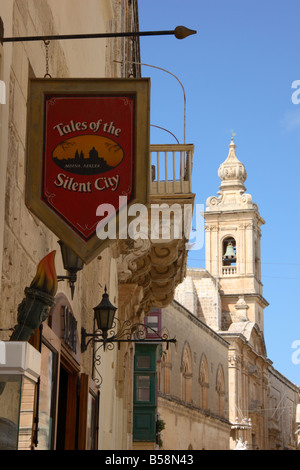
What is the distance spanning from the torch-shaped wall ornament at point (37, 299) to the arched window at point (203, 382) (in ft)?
132

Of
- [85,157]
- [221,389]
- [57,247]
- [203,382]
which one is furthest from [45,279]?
[221,389]

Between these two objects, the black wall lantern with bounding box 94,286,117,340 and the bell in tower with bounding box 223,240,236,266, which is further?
the bell in tower with bounding box 223,240,236,266

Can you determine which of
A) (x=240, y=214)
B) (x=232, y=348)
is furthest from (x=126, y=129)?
(x=240, y=214)

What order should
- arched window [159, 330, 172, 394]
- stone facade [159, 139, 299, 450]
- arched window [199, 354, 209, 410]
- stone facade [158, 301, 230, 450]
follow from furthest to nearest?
stone facade [159, 139, 299, 450] < arched window [199, 354, 209, 410] < arched window [159, 330, 172, 394] < stone facade [158, 301, 230, 450]

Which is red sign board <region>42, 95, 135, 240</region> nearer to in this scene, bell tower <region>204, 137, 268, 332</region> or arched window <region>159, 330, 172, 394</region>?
arched window <region>159, 330, 172, 394</region>

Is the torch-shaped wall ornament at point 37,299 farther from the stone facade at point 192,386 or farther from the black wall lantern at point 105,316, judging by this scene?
the stone facade at point 192,386

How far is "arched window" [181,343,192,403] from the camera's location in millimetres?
40181

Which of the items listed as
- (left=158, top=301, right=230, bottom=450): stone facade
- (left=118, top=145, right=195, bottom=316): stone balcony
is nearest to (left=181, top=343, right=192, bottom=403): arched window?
(left=158, top=301, right=230, bottom=450): stone facade

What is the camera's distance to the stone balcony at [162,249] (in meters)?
11.4

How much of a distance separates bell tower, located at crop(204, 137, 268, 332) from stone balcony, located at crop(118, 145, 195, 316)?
171 ft

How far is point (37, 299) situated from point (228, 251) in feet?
216

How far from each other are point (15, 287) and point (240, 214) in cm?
6464

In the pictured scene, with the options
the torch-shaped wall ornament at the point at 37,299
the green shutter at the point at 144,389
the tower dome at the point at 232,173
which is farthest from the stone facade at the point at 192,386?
the torch-shaped wall ornament at the point at 37,299
